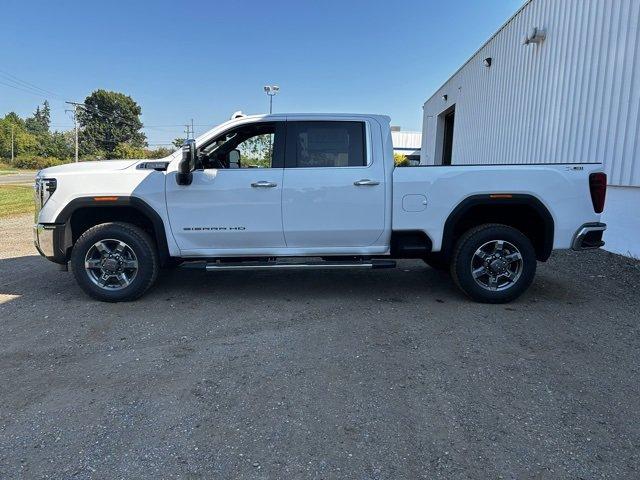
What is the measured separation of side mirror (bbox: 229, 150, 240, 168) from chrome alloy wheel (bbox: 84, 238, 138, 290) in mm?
1429

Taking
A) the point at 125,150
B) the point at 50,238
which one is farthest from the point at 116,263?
the point at 125,150

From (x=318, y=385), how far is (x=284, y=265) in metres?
1.87

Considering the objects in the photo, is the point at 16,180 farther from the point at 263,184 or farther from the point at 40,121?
the point at 40,121

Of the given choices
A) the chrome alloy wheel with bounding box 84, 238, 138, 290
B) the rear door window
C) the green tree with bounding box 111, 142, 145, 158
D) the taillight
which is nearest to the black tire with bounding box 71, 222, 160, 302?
the chrome alloy wheel with bounding box 84, 238, 138, 290

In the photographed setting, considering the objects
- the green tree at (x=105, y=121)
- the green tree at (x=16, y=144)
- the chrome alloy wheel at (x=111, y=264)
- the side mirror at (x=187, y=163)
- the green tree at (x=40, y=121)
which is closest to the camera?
the side mirror at (x=187, y=163)

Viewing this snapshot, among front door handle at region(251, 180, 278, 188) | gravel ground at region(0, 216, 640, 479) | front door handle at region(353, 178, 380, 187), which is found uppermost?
front door handle at region(353, 178, 380, 187)

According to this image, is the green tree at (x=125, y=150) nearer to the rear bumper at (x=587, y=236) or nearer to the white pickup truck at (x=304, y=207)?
the white pickup truck at (x=304, y=207)

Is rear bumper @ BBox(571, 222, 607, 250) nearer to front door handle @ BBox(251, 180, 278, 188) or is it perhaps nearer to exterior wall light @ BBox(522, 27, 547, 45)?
front door handle @ BBox(251, 180, 278, 188)

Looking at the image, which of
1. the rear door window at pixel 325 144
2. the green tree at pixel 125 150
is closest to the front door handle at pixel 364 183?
the rear door window at pixel 325 144

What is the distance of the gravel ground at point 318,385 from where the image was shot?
2.48m

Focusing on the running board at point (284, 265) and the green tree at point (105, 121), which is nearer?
the running board at point (284, 265)

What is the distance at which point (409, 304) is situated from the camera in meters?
5.14

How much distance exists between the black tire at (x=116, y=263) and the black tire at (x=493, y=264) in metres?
3.35

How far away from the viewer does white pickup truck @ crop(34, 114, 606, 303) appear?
4.90 metres
